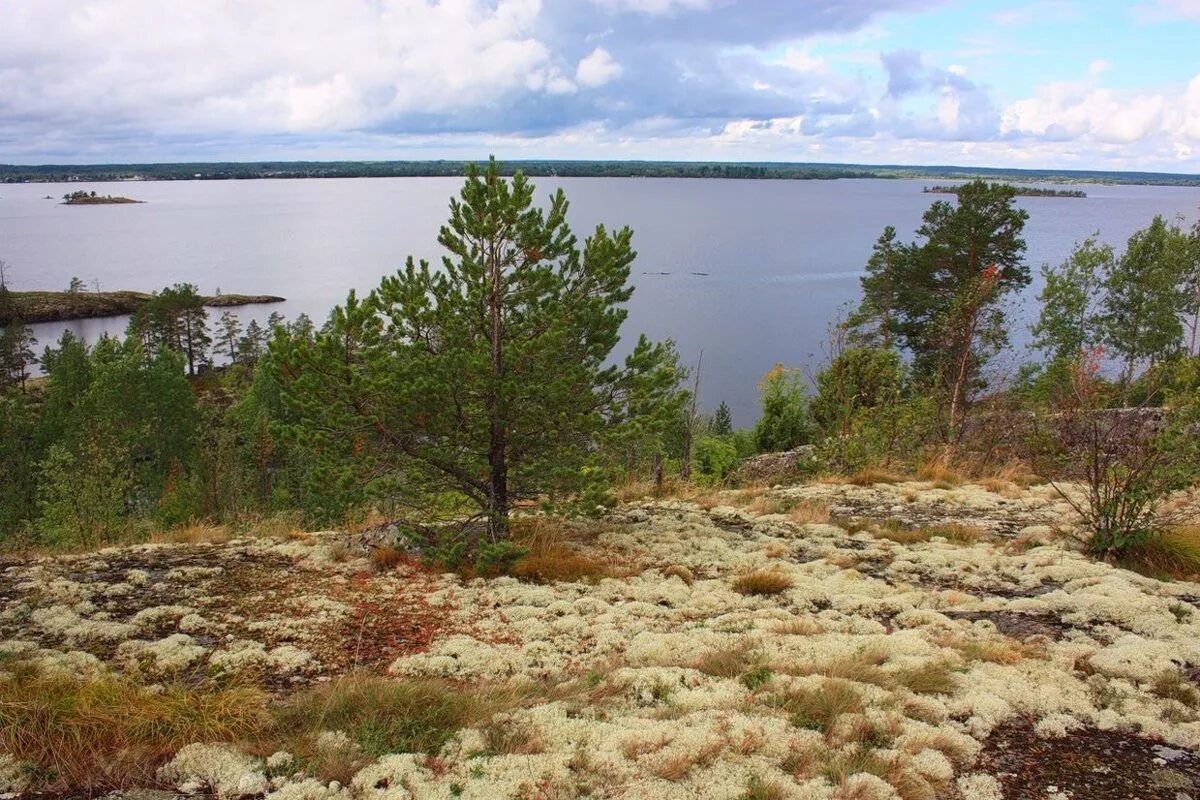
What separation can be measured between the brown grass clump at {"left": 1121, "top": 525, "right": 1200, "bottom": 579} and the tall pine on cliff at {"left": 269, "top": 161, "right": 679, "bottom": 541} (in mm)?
6015

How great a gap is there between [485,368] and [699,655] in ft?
13.9

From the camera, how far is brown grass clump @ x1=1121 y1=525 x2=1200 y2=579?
9.10 m

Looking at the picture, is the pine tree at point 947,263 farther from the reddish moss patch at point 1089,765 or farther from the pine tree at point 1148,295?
the reddish moss patch at point 1089,765

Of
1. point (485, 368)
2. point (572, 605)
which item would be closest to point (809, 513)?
point (572, 605)

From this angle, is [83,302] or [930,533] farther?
[83,302]

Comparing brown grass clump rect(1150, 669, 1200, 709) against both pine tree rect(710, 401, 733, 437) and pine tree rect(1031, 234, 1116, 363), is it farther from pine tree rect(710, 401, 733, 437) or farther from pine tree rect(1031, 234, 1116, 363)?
pine tree rect(1031, 234, 1116, 363)

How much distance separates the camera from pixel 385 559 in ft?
32.3

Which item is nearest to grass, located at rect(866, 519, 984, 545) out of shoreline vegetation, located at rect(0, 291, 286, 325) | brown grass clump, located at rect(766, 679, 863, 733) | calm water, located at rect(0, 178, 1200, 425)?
brown grass clump, located at rect(766, 679, 863, 733)

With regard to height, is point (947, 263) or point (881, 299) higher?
point (947, 263)

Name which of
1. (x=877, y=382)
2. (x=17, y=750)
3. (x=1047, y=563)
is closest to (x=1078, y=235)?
(x=877, y=382)

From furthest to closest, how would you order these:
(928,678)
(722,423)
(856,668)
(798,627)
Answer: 1. (722,423)
2. (798,627)
3. (856,668)
4. (928,678)

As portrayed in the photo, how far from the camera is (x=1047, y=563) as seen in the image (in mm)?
9477

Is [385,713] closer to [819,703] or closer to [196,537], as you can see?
[819,703]

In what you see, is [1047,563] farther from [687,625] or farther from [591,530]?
[591,530]
